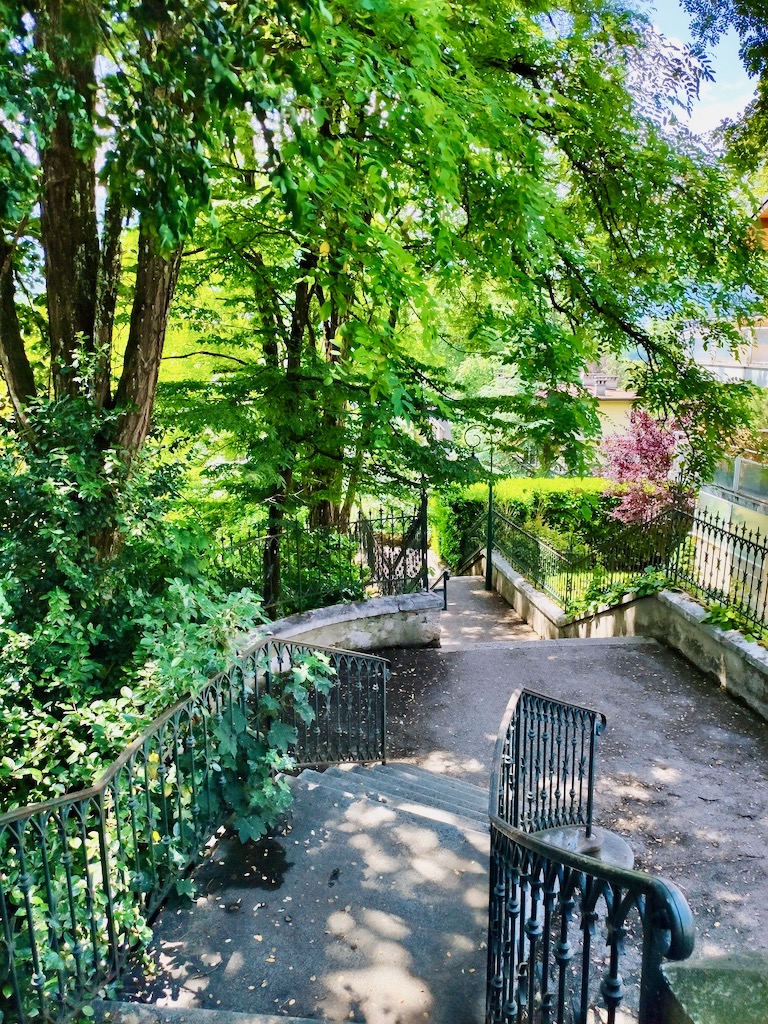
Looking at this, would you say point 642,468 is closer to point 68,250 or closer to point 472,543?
point 472,543

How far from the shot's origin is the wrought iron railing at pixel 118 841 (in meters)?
2.95

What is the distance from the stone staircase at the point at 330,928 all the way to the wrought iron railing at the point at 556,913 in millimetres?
444

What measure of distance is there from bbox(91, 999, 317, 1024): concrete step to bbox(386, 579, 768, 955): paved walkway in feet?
9.93

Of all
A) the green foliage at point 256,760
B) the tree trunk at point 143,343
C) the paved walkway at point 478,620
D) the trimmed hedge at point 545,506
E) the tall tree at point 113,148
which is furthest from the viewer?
the trimmed hedge at point 545,506

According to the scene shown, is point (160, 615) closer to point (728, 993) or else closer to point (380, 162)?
point (380, 162)

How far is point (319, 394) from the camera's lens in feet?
27.0

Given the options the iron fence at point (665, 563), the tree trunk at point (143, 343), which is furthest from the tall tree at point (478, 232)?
the iron fence at point (665, 563)

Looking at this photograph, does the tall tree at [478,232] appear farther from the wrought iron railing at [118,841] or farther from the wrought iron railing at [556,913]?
the wrought iron railing at [556,913]

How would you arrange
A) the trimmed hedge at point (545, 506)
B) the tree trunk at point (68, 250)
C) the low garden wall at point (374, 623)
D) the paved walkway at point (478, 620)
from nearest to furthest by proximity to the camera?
1. the tree trunk at point (68, 250)
2. the low garden wall at point (374, 623)
3. the paved walkway at point (478, 620)
4. the trimmed hedge at point (545, 506)

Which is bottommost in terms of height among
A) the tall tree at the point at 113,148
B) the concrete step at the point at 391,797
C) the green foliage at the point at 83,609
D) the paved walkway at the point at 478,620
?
the paved walkway at the point at 478,620

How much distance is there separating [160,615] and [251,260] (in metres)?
4.90

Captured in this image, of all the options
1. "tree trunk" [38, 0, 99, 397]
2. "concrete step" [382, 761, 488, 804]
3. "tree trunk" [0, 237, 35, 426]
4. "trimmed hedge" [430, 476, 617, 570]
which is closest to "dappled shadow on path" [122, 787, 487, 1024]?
"concrete step" [382, 761, 488, 804]

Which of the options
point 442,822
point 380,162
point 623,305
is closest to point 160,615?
point 442,822

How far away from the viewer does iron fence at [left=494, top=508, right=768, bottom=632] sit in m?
9.17
